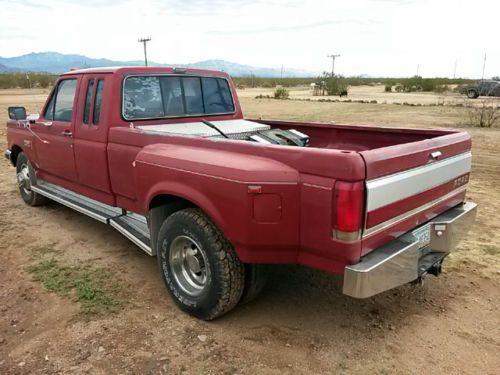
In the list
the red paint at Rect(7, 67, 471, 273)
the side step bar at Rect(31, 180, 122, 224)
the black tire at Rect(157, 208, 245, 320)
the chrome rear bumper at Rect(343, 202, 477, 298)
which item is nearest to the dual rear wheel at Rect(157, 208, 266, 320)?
the black tire at Rect(157, 208, 245, 320)

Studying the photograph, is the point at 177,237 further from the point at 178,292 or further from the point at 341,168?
the point at 341,168

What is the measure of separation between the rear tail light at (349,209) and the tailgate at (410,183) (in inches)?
2.2

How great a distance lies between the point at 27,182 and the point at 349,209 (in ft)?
17.0

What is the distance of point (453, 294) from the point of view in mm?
3852

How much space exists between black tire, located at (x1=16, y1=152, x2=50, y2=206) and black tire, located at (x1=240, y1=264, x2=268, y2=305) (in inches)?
156

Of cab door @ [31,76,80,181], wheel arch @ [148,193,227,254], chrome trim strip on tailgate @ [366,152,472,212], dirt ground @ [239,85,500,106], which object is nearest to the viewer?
chrome trim strip on tailgate @ [366,152,472,212]

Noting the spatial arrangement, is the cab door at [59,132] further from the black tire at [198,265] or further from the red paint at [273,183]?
the black tire at [198,265]

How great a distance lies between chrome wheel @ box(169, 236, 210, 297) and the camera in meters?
3.40

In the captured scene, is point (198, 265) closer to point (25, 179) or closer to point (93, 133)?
point (93, 133)

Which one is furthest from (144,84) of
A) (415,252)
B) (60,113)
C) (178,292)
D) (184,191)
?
(415,252)

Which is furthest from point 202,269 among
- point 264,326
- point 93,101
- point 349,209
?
point 93,101

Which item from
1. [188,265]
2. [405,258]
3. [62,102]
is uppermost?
[62,102]

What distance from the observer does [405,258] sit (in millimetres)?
2836

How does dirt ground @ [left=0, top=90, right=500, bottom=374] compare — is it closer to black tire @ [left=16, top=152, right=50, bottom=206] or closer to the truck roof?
black tire @ [left=16, top=152, right=50, bottom=206]
